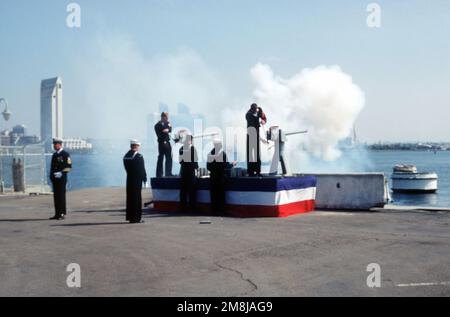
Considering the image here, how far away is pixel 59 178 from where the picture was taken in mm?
14875

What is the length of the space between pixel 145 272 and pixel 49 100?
5203 inches

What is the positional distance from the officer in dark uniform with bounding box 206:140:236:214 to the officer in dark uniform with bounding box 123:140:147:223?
2226mm

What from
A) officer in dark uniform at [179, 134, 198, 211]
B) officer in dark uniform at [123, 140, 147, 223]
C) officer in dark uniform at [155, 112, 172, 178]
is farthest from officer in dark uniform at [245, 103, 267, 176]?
officer in dark uniform at [123, 140, 147, 223]

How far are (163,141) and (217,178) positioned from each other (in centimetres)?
303

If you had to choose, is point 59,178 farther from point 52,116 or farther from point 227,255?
point 52,116

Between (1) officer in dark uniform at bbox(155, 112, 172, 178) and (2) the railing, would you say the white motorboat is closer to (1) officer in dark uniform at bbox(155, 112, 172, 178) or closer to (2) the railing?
(2) the railing

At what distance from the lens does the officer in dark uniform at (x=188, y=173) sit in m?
16.1

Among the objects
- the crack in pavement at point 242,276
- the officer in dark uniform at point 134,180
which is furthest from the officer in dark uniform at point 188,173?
the crack in pavement at point 242,276

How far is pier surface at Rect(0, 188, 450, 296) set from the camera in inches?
291

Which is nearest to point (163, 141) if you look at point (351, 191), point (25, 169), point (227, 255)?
point (351, 191)
